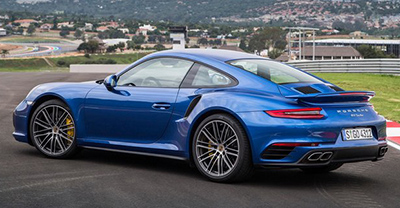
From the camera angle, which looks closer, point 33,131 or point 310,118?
point 310,118

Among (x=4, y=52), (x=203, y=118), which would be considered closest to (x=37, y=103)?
(x=203, y=118)

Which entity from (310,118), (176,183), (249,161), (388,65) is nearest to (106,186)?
(176,183)

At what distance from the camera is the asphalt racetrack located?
19.6 ft

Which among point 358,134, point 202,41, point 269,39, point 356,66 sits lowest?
point 202,41

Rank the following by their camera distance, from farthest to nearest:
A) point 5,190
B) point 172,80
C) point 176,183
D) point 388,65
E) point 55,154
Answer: point 388,65 → point 55,154 → point 172,80 → point 176,183 → point 5,190

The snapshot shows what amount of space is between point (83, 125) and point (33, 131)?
0.74 meters

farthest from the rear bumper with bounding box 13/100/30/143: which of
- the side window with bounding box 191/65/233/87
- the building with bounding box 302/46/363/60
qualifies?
the building with bounding box 302/46/363/60

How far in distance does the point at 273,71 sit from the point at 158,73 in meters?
1.19

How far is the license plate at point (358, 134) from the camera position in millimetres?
6544

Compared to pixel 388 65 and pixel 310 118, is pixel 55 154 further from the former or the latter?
pixel 388 65

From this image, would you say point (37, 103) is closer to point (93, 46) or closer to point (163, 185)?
point (163, 185)

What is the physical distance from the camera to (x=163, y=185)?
6.68 m

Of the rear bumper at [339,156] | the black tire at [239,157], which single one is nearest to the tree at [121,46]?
the black tire at [239,157]

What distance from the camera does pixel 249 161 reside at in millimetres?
6617
